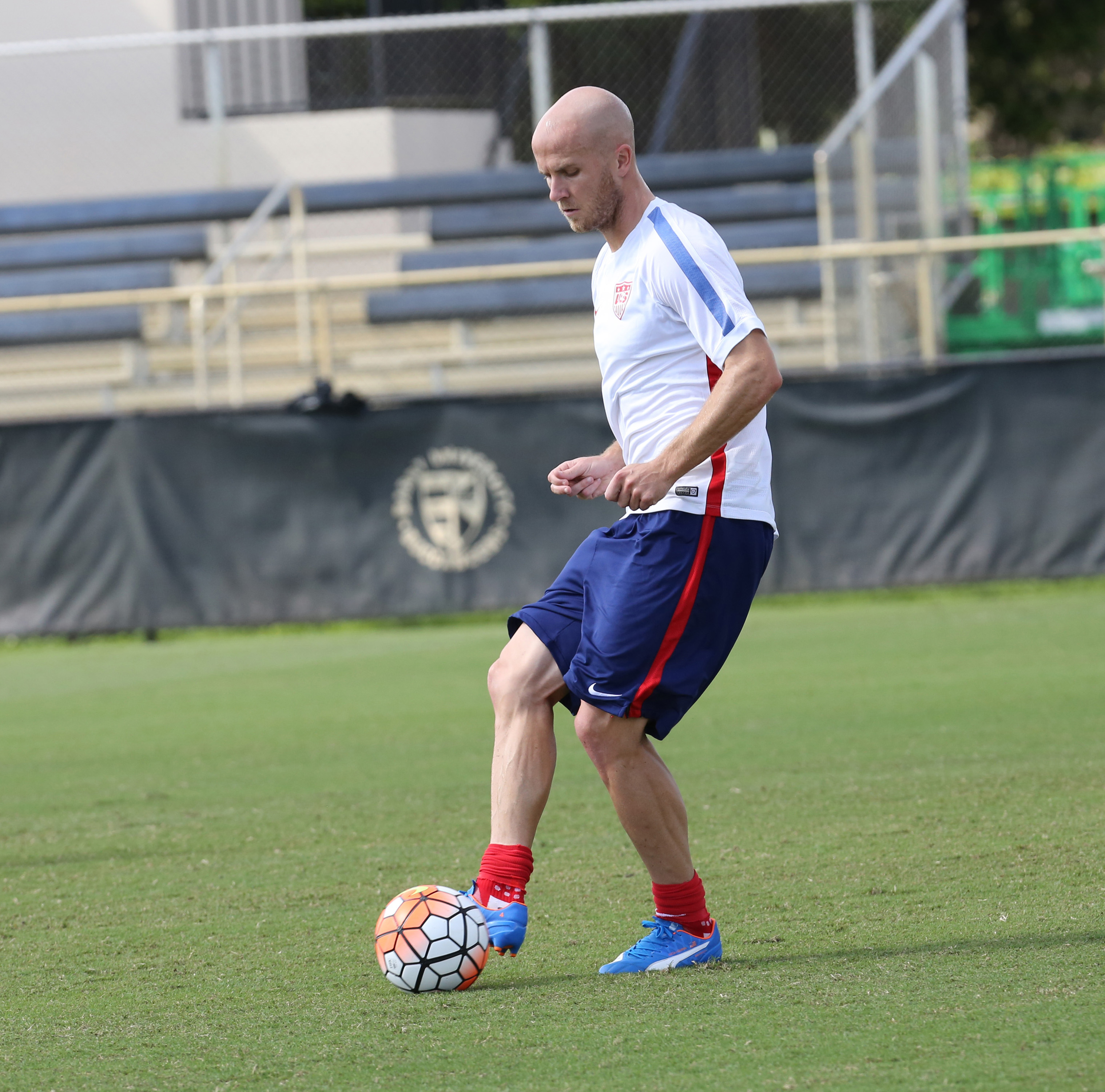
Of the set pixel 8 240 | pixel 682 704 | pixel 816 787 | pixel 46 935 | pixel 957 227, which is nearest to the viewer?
pixel 682 704

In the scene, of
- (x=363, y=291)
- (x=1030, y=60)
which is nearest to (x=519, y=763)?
(x=363, y=291)

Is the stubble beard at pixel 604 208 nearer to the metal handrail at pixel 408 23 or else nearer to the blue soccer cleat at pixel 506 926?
the blue soccer cleat at pixel 506 926

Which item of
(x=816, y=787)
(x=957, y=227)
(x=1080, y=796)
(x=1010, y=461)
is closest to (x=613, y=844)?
(x=816, y=787)

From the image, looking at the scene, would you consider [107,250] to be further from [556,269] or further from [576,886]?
[576,886]

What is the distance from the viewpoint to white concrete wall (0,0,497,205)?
1859cm

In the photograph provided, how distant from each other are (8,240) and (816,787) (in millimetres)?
14878

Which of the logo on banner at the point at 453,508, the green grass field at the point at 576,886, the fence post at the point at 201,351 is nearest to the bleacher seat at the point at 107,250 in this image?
the fence post at the point at 201,351

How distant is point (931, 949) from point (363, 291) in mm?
13262

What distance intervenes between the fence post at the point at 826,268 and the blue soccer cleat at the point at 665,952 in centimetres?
914

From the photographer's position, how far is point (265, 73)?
60.7 feet

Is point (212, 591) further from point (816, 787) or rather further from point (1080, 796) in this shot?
point (1080, 796)

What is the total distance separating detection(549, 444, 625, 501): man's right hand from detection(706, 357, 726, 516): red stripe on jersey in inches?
10.2

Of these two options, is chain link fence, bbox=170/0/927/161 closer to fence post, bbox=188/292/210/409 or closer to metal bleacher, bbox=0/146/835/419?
metal bleacher, bbox=0/146/835/419

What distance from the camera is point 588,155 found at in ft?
12.1
